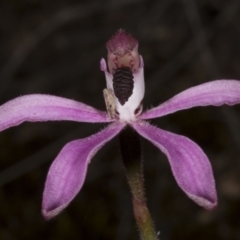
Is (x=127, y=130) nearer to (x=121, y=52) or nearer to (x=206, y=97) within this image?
(x=206, y=97)

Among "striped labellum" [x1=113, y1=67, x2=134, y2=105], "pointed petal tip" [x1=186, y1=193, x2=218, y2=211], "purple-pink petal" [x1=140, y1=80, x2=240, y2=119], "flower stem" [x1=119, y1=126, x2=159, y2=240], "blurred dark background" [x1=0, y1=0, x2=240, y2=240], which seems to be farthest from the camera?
"blurred dark background" [x1=0, y1=0, x2=240, y2=240]

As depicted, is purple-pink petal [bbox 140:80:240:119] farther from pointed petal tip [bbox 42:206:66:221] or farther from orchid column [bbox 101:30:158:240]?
pointed petal tip [bbox 42:206:66:221]

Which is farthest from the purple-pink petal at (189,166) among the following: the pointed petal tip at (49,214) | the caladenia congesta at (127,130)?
the pointed petal tip at (49,214)

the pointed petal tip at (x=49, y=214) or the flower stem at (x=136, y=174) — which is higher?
the flower stem at (x=136, y=174)

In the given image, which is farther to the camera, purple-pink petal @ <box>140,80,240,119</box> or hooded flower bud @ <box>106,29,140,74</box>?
hooded flower bud @ <box>106,29,140,74</box>

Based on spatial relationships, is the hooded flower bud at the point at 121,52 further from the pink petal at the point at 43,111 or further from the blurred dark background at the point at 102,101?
the blurred dark background at the point at 102,101

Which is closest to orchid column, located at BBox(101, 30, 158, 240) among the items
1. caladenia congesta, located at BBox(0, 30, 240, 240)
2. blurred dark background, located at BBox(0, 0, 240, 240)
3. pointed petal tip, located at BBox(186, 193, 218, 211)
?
caladenia congesta, located at BBox(0, 30, 240, 240)
